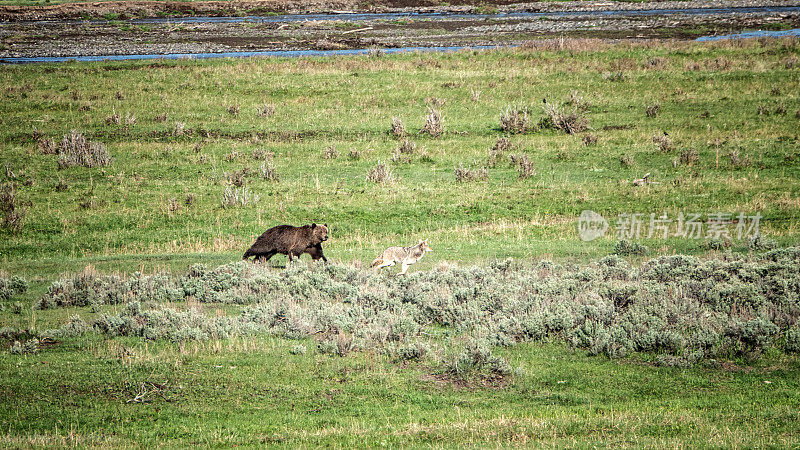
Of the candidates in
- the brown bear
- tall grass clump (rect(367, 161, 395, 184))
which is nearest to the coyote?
the brown bear

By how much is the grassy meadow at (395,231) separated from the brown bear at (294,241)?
545 mm

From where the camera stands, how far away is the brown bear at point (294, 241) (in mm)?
17484

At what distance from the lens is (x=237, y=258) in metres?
19.2

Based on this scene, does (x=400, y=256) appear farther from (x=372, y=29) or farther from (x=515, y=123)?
(x=372, y=29)

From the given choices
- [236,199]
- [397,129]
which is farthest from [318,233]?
[397,129]

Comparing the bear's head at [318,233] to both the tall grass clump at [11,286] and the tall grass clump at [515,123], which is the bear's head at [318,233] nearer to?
the tall grass clump at [11,286]

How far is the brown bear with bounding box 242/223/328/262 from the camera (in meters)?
17.5

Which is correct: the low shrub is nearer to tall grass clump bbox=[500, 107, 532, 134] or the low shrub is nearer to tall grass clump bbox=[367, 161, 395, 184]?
tall grass clump bbox=[367, 161, 395, 184]

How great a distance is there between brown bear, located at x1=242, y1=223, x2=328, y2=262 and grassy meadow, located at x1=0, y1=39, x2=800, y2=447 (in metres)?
0.55

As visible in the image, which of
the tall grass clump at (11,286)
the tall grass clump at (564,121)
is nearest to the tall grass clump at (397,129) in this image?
the tall grass clump at (564,121)

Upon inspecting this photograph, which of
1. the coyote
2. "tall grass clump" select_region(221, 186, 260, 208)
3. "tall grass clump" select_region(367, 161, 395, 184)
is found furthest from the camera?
"tall grass clump" select_region(367, 161, 395, 184)

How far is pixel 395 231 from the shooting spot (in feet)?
70.7

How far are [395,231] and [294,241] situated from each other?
468cm

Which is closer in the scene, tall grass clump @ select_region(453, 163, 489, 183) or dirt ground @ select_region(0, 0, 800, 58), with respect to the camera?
tall grass clump @ select_region(453, 163, 489, 183)
